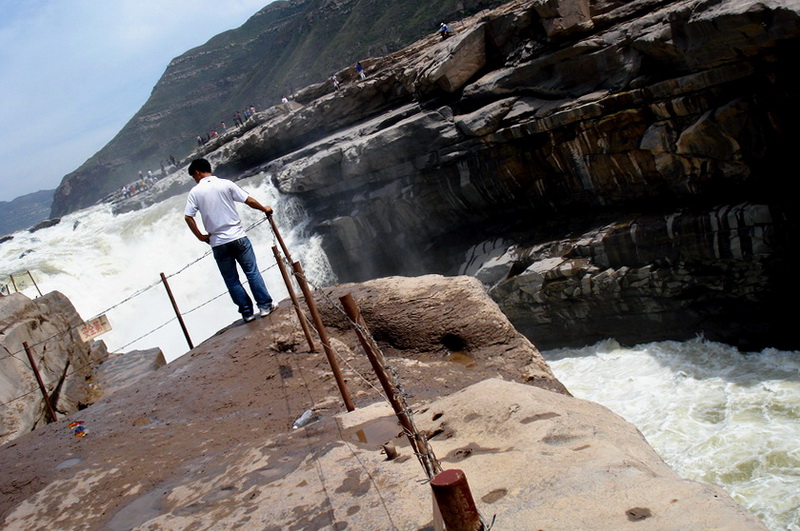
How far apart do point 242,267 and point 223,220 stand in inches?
24.3

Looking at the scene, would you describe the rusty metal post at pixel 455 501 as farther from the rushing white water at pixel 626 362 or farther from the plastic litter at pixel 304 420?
the rushing white water at pixel 626 362

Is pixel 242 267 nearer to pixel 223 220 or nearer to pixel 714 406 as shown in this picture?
pixel 223 220

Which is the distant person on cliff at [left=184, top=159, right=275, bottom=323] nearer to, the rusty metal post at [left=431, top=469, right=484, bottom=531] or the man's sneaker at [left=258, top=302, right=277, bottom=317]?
the man's sneaker at [left=258, top=302, right=277, bottom=317]

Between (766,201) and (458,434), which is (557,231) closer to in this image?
(766,201)

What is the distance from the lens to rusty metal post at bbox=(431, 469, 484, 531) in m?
1.66

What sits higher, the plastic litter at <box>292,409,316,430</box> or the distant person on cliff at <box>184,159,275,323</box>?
the distant person on cliff at <box>184,159,275,323</box>

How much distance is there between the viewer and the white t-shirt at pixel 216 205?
228 inches

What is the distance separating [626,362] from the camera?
12.0m

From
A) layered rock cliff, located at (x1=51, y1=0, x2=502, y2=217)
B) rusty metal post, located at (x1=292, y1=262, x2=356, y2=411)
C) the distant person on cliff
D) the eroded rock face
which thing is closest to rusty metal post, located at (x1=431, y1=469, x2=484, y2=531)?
rusty metal post, located at (x1=292, y1=262, x2=356, y2=411)

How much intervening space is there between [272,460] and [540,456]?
5.64 ft

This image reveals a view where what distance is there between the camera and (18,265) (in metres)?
21.1

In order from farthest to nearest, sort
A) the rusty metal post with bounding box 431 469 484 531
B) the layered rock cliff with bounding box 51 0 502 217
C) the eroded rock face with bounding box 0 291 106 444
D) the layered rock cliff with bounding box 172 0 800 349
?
the layered rock cliff with bounding box 51 0 502 217 → the layered rock cliff with bounding box 172 0 800 349 → the eroded rock face with bounding box 0 291 106 444 → the rusty metal post with bounding box 431 469 484 531

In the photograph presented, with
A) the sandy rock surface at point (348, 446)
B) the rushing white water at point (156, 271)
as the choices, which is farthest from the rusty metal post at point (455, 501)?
the rushing white water at point (156, 271)

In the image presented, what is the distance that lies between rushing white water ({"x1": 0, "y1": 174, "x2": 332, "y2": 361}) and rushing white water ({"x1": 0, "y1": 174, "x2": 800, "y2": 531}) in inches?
1.7
